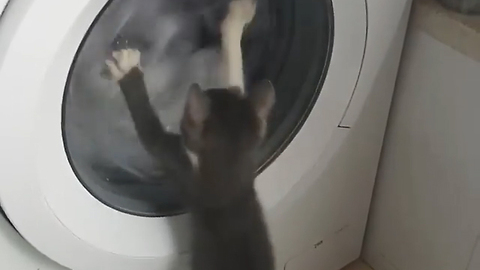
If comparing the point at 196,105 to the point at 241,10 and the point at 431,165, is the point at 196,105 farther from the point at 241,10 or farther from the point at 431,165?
the point at 431,165

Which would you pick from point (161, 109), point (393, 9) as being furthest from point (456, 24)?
point (161, 109)

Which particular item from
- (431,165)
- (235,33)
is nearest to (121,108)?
(235,33)

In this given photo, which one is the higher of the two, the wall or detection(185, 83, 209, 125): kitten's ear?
detection(185, 83, 209, 125): kitten's ear

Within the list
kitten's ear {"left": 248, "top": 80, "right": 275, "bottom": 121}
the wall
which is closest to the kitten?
kitten's ear {"left": 248, "top": 80, "right": 275, "bottom": 121}

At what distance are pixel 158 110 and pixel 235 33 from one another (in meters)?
0.15

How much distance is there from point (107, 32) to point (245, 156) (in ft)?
0.74

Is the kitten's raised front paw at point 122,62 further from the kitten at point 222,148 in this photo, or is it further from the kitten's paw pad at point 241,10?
the kitten's paw pad at point 241,10

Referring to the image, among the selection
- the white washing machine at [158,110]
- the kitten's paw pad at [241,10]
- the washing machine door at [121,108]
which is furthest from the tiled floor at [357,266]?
the kitten's paw pad at [241,10]

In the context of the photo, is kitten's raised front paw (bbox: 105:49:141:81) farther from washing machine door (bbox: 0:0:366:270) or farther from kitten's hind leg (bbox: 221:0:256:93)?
kitten's hind leg (bbox: 221:0:256:93)

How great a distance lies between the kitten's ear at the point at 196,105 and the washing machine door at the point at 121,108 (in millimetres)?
73

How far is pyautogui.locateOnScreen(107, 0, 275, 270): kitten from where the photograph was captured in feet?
2.40

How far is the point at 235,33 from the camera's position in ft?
2.45

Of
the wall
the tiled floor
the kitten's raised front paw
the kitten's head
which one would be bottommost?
the tiled floor

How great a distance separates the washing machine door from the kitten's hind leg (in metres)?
0.02
